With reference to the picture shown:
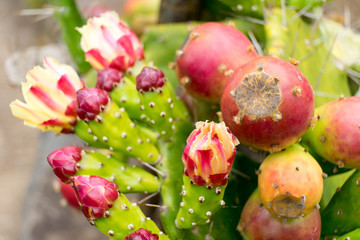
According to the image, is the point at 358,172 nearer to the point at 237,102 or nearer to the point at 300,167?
the point at 300,167

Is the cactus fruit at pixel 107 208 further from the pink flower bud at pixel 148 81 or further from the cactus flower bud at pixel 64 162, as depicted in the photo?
the pink flower bud at pixel 148 81

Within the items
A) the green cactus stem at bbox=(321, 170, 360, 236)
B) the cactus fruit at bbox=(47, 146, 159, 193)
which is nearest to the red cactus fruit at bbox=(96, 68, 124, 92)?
the cactus fruit at bbox=(47, 146, 159, 193)

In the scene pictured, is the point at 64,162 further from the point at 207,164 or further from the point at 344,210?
the point at 344,210

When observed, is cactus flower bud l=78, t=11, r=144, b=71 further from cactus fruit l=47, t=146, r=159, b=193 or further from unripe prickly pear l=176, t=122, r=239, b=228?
unripe prickly pear l=176, t=122, r=239, b=228

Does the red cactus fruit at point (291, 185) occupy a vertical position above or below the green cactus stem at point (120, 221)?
above

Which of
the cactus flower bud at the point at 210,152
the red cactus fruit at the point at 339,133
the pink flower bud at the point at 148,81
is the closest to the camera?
the cactus flower bud at the point at 210,152

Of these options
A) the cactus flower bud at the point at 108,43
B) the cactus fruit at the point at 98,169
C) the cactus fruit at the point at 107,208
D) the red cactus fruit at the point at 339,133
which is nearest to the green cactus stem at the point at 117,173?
the cactus fruit at the point at 98,169

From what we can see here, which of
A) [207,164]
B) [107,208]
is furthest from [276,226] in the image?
[107,208]

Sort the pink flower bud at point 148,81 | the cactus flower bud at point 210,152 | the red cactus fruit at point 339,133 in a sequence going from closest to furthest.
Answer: the cactus flower bud at point 210,152 → the red cactus fruit at point 339,133 → the pink flower bud at point 148,81
